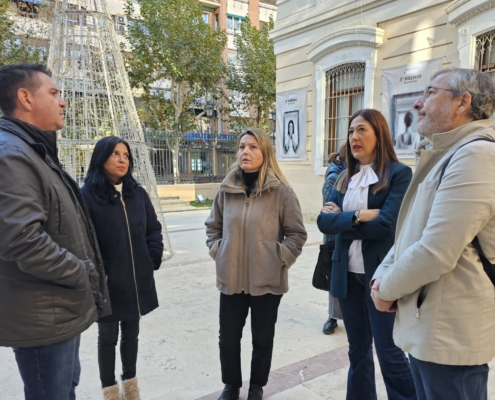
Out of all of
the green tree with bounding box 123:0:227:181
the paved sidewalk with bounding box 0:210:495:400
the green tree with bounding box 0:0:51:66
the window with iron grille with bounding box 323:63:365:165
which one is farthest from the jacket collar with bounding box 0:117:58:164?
the green tree with bounding box 123:0:227:181

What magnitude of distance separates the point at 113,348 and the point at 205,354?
996mm

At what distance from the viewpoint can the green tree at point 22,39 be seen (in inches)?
497

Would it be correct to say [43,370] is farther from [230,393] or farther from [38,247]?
[230,393]

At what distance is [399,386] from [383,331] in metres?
0.33

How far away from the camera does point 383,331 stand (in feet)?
6.69

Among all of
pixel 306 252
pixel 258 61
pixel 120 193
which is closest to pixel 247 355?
pixel 120 193

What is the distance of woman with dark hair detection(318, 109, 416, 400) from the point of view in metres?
2.07

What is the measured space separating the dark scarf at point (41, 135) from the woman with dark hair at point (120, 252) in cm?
68

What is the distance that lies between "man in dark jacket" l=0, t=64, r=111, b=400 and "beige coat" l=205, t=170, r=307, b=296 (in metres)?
0.90

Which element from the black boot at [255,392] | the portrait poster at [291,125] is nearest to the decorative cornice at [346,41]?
the portrait poster at [291,125]

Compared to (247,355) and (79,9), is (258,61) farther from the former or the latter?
(247,355)

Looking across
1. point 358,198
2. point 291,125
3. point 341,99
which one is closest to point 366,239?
point 358,198

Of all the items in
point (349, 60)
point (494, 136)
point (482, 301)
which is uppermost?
point (349, 60)

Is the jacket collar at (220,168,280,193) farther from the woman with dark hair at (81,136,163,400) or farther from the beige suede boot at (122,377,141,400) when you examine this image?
the beige suede boot at (122,377,141,400)
